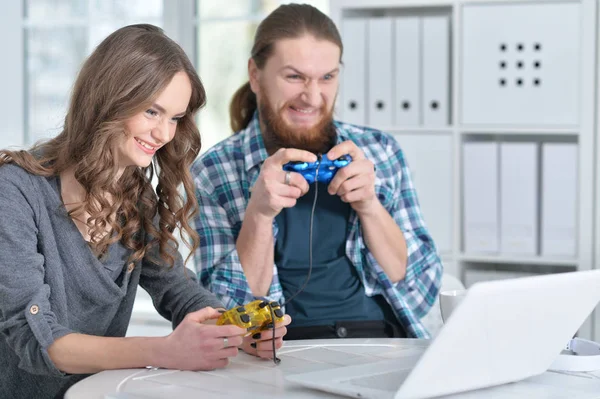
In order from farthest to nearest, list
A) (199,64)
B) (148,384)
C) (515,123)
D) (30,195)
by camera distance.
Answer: (199,64), (515,123), (30,195), (148,384)

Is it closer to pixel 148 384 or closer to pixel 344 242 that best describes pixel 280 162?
pixel 344 242

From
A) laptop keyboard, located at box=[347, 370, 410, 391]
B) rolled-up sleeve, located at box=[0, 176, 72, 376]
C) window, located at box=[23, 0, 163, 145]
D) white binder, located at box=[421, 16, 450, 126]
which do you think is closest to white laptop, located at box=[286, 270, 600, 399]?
laptop keyboard, located at box=[347, 370, 410, 391]

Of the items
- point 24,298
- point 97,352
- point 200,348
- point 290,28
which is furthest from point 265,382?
point 290,28

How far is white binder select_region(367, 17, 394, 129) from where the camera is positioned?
2.78 meters

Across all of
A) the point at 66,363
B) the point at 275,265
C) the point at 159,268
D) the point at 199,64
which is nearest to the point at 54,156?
the point at 159,268

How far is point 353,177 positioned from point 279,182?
0.16 metres

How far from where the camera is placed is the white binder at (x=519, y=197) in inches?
106

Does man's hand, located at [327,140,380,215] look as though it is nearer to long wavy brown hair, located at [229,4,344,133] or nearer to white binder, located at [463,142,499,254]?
long wavy brown hair, located at [229,4,344,133]

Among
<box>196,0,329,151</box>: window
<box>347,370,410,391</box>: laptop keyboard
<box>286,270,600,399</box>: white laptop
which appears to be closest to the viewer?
<box>286,270,600,399</box>: white laptop

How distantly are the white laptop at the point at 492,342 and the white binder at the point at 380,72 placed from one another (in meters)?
1.68

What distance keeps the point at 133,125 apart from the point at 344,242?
71cm

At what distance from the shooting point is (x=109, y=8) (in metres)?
3.94

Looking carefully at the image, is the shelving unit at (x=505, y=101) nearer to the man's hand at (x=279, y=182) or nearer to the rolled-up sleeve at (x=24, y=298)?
the man's hand at (x=279, y=182)

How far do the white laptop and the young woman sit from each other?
0.28 meters
